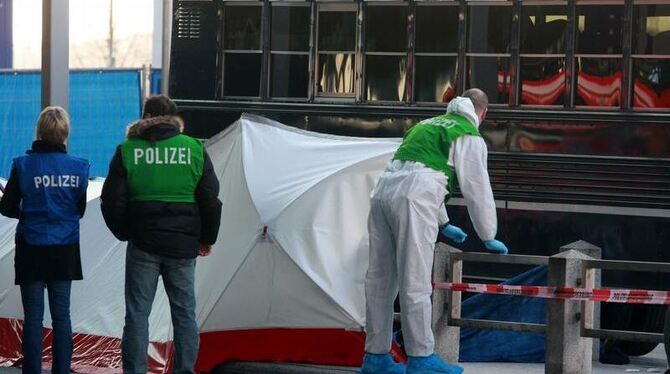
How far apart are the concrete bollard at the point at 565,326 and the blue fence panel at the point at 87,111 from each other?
1605 cm

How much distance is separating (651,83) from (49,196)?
5.96 m

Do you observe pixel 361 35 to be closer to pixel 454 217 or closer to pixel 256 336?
pixel 454 217

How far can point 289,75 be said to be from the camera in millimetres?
13578

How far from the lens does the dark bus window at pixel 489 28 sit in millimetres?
12766

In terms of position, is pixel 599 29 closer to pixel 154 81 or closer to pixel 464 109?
pixel 464 109

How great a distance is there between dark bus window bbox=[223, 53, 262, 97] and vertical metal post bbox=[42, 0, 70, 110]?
3.51 metres

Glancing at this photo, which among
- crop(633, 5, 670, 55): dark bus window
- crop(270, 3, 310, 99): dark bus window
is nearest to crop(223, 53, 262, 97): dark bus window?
crop(270, 3, 310, 99): dark bus window

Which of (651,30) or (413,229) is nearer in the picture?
(413,229)

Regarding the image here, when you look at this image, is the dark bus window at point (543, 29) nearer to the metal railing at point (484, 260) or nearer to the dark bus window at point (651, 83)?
the dark bus window at point (651, 83)

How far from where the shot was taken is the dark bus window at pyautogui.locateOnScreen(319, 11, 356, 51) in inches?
525

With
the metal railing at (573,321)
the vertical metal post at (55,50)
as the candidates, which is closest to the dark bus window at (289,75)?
the vertical metal post at (55,50)

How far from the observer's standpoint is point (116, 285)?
982cm

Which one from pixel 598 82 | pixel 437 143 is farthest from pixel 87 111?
pixel 437 143

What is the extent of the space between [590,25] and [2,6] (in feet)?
104
